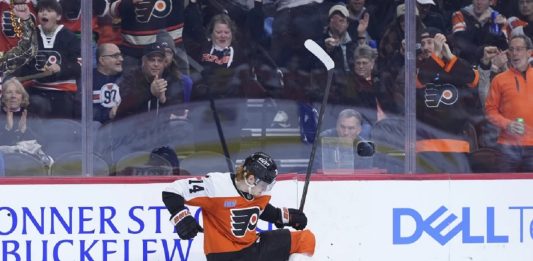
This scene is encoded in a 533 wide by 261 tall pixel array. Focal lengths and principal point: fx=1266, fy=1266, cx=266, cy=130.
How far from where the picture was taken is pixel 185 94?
22.4 feet

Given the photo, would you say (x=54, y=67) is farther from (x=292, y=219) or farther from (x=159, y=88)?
(x=292, y=219)

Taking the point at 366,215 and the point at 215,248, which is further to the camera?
the point at 366,215

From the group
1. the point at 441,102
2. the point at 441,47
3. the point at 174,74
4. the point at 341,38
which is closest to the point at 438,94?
the point at 441,102

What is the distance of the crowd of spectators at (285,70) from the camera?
6.71 meters

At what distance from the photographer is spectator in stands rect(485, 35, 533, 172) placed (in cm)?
705

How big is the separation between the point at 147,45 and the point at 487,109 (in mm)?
1920

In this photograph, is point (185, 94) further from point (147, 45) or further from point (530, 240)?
point (530, 240)

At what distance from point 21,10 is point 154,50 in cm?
73

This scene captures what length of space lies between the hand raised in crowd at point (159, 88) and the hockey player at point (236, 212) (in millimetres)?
840

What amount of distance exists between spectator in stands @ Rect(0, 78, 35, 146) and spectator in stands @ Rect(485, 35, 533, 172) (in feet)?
8.29

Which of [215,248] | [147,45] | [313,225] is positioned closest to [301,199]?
[313,225]

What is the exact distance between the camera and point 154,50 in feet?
22.4

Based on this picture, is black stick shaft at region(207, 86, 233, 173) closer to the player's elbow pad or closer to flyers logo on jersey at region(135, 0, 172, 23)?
flyers logo on jersey at region(135, 0, 172, 23)

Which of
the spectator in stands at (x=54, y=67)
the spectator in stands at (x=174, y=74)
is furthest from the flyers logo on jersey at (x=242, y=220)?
the spectator in stands at (x=54, y=67)
